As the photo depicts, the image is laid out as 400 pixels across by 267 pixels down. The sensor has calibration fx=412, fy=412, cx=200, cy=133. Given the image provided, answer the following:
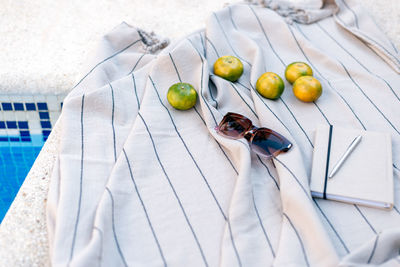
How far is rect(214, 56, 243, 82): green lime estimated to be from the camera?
1470 millimetres

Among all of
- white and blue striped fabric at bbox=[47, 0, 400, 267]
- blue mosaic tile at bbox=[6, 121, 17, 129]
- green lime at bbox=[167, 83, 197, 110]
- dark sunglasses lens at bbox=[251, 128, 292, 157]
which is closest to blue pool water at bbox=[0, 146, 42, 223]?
blue mosaic tile at bbox=[6, 121, 17, 129]

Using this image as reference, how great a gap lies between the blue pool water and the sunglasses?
3.48ft

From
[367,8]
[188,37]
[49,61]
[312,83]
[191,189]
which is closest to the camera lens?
[191,189]

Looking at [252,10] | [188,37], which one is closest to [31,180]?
[188,37]

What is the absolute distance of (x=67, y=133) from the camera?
125 centimetres

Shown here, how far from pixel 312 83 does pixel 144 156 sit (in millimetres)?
628

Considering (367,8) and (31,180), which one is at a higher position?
(367,8)

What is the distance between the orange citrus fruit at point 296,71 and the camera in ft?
4.85

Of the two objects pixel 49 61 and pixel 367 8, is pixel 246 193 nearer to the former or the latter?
pixel 49 61

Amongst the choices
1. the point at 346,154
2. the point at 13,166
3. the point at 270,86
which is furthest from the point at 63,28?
the point at 346,154

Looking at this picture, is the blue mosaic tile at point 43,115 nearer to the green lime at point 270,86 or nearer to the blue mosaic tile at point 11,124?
the blue mosaic tile at point 11,124

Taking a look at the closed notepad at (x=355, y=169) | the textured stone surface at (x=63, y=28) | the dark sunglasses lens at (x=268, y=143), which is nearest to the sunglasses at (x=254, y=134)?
the dark sunglasses lens at (x=268, y=143)

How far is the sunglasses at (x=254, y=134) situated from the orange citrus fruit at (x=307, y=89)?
0.85 feet

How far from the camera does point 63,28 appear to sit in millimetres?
1954
